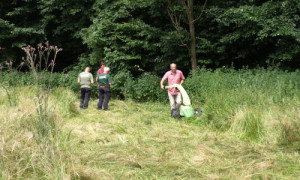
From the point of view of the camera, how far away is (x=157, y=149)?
178 inches

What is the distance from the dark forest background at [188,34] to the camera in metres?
10.5

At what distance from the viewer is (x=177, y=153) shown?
4285 millimetres

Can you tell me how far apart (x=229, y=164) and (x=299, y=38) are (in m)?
7.70

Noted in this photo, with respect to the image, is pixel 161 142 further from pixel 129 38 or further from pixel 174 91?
pixel 129 38

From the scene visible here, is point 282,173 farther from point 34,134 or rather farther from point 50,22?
point 50,22

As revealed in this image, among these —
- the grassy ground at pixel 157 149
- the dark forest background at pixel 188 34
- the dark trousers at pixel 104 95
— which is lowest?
the grassy ground at pixel 157 149

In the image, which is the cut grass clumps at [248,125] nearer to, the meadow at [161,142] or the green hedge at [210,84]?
the meadow at [161,142]

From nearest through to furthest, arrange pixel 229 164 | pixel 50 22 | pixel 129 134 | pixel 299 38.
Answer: pixel 229 164 → pixel 129 134 → pixel 299 38 → pixel 50 22

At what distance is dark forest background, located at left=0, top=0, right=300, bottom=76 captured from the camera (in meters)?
10.5

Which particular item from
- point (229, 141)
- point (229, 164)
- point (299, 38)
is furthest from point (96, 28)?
point (229, 164)

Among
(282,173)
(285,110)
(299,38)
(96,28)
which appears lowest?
(282,173)

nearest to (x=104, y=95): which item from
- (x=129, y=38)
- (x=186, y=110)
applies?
(x=186, y=110)

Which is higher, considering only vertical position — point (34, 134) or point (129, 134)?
point (34, 134)

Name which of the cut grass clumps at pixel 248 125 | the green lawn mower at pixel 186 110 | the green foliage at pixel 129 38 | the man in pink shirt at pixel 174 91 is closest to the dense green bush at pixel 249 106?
the cut grass clumps at pixel 248 125
